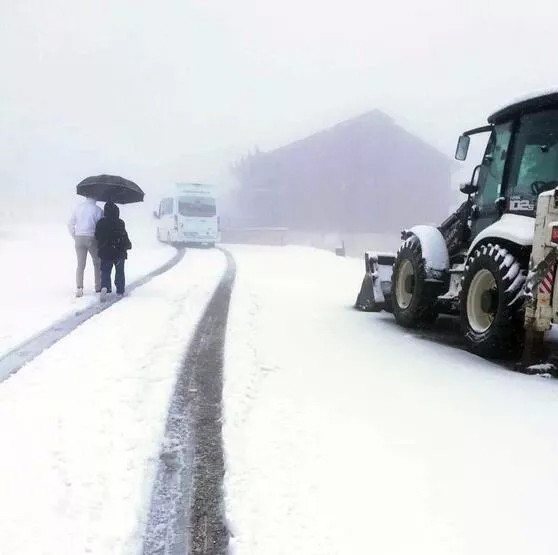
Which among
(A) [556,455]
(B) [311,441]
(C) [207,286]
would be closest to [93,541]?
(B) [311,441]

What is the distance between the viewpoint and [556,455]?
3139 mm

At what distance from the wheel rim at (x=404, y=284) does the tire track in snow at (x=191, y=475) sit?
11.3ft

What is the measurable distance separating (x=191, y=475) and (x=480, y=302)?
12.9ft

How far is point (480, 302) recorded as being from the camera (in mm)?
5703

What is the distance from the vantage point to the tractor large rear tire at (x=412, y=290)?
6.64m

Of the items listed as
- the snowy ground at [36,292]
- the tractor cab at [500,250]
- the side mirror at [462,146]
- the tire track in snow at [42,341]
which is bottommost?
the snowy ground at [36,292]

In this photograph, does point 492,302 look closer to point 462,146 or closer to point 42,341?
point 462,146

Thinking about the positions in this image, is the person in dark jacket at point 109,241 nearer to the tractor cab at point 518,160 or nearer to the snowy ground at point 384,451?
the snowy ground at point 384,451

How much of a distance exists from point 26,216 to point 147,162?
A: 108 feet

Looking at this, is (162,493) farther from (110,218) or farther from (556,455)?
(110,218)

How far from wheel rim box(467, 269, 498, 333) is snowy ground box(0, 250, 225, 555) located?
120 inches

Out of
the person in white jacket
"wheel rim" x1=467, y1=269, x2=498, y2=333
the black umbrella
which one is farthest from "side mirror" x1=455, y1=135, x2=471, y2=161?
the person in white jacket

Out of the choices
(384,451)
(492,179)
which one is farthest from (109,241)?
(384,451)

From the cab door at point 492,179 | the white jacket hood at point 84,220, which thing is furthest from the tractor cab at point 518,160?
the white jacket hood at point 84,220
